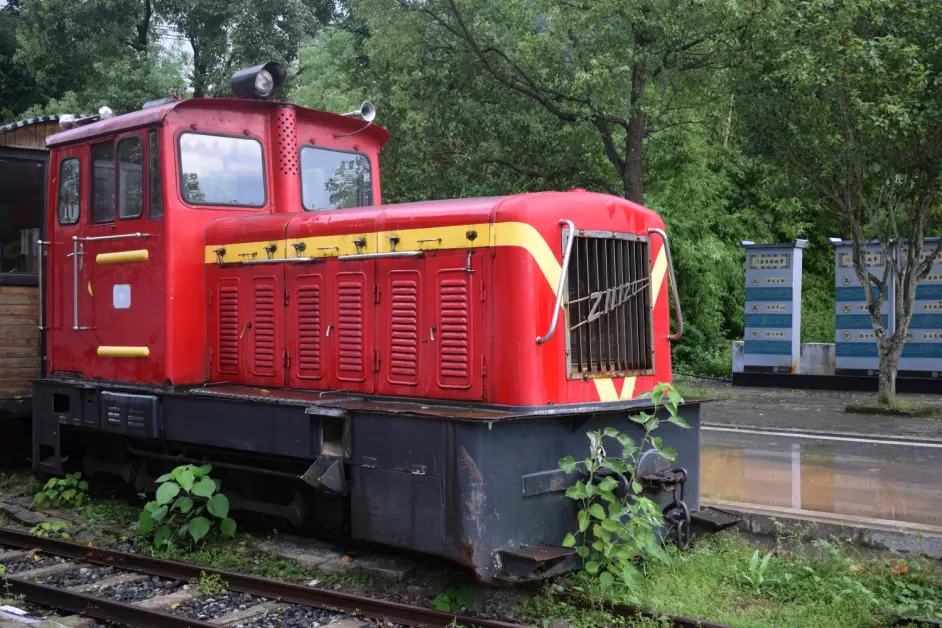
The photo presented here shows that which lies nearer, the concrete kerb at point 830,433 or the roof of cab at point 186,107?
the roof of cab at point 186,107

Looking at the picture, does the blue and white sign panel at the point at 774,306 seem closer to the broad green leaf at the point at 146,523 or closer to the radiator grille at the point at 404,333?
the radiator grille at the point at 404,333

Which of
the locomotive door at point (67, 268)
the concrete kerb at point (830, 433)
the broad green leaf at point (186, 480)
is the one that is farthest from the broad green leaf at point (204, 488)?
the concrete kerb at point (830, 433)

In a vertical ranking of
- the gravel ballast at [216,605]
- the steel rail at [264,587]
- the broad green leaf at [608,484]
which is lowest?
the gravel ballast at [216,605]

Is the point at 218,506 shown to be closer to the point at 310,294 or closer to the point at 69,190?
the point at 310,294

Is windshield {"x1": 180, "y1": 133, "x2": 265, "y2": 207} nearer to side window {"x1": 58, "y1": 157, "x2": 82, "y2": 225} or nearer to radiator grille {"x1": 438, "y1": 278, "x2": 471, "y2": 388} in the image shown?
side window {"x1": 58, "y1": 157, "x2": 82, "y2": 225}

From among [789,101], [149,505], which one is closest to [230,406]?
[149,505]

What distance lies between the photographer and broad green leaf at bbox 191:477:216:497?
6656mm

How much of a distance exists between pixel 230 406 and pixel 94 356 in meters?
1.97

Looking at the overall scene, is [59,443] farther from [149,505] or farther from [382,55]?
[382,55]

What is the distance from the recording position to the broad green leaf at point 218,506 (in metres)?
6.68

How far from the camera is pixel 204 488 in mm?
6691

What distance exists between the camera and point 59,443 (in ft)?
26.5

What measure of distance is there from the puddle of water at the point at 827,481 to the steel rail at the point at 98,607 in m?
4.76

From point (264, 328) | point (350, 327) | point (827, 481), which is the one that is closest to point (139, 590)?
point (264, 328)
